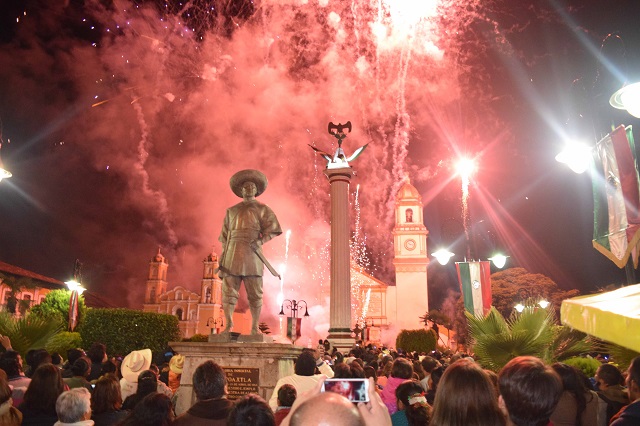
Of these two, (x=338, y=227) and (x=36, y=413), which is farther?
(x=338, y=227)

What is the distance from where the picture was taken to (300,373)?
5.75 m

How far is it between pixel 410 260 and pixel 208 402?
58.0m

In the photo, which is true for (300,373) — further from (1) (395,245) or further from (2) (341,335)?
(1) (395,245)

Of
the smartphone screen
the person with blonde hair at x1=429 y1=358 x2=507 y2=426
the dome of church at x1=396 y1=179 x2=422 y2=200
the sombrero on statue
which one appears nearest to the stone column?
the sombrero on statue

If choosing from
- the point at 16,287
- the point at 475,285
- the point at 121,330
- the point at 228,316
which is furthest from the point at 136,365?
the point at 16,287

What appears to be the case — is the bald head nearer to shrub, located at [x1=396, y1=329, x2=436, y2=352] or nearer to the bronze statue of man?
the bronze statue of man

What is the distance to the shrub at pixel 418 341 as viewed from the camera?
3331 cm

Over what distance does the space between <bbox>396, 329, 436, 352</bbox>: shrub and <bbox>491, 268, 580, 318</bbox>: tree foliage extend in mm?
17172

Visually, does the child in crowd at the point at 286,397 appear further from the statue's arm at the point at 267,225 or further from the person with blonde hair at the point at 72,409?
the statue's arm at the point at 267,225

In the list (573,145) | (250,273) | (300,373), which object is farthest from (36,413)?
(573,145)

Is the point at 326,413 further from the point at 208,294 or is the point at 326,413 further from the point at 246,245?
the point at 208,294

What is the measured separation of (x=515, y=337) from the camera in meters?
7.28

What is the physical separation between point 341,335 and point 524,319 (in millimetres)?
13151

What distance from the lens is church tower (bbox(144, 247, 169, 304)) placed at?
84250 mm
